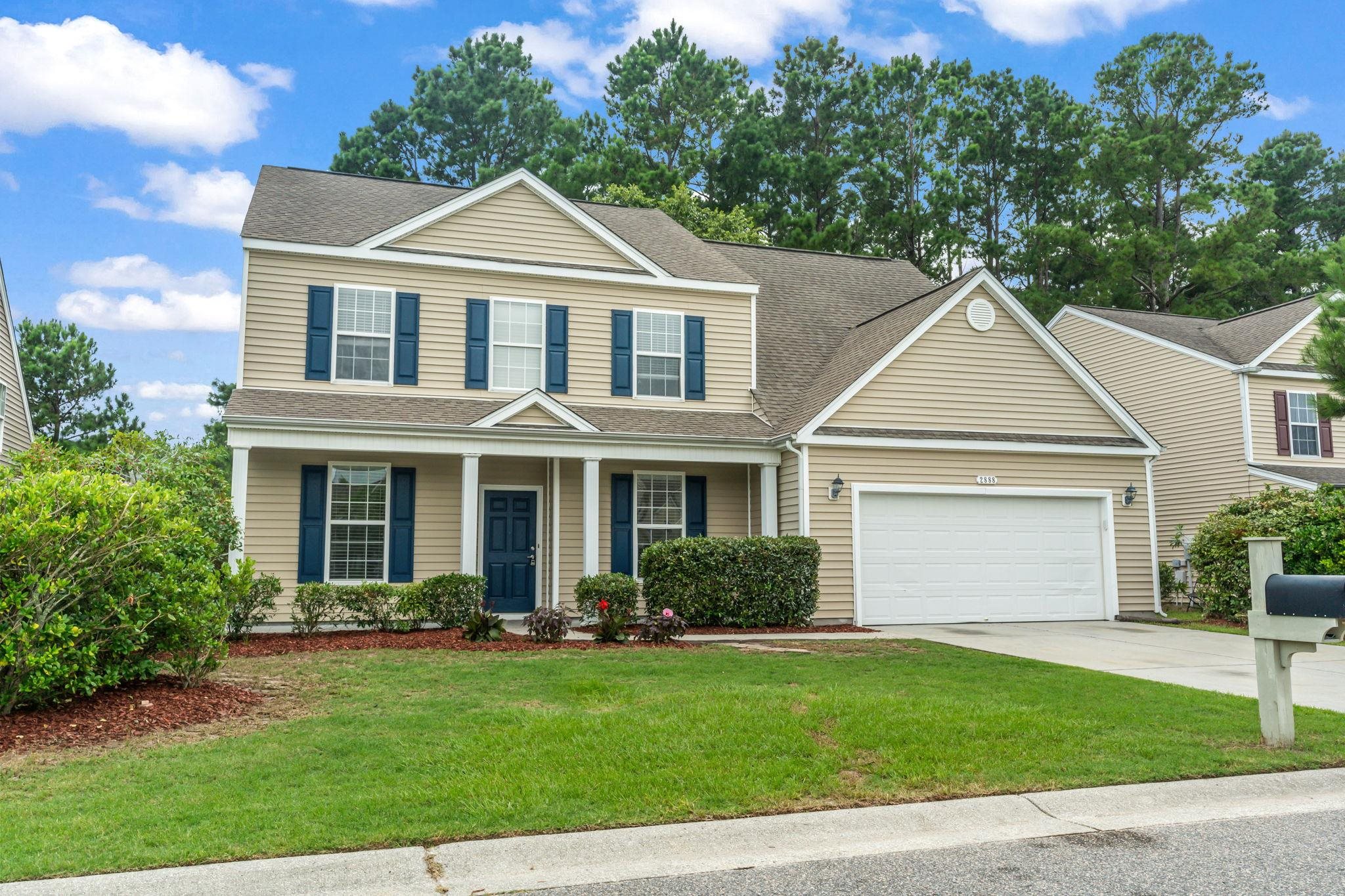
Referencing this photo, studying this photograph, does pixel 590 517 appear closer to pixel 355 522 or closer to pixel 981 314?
pixel 355 522

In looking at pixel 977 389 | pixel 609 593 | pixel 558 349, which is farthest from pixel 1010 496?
pixel 558 349

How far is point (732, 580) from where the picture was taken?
13.5 meters

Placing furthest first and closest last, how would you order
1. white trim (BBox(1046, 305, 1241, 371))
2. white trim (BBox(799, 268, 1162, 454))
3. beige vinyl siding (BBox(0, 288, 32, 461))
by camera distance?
white trim (BBox(1046, 305, 1241, 371)) → beige vinyl siding (BBox(0, 288, 32, 461)) → white trim (BBox(799, 268, 1162, 454))

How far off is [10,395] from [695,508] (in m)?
13.9

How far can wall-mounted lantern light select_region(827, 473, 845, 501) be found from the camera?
47.9ft

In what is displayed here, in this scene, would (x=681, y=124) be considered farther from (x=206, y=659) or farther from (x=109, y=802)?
(x=109, y=802)

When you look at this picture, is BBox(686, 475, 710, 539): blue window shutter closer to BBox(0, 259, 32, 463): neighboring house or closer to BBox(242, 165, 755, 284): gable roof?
BBox(242, 165, 755, 284): gable roof

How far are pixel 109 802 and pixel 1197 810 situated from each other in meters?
5.66

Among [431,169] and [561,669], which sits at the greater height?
[431,169]

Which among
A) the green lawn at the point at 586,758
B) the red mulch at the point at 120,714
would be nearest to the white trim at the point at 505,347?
the green lawn at the point at 586,758

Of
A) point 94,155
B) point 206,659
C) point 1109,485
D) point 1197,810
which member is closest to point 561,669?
point 206,659

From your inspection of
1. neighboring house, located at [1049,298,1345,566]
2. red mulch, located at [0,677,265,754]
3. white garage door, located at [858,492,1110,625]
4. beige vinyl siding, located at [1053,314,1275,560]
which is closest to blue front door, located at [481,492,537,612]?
white garage door, located at [858,492,1110,625]

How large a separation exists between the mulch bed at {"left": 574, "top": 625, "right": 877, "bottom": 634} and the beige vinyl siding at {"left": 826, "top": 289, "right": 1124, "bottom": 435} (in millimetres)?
3136

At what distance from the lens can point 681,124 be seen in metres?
37.1
